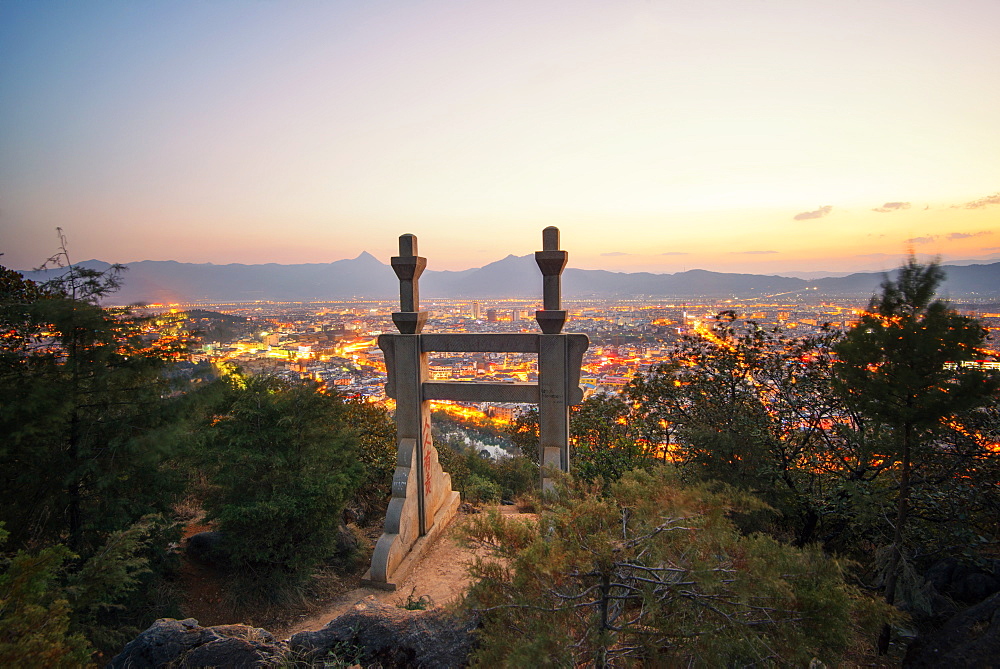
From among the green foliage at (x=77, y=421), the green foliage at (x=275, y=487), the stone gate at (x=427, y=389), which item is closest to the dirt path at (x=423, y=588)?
the stone gate at (x=427, y=389)

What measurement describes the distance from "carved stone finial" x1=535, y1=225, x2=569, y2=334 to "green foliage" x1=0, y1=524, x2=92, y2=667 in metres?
6.17

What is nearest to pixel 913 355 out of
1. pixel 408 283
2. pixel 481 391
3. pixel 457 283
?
pixel 481 391

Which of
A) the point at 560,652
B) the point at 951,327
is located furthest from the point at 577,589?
the point at 951,327

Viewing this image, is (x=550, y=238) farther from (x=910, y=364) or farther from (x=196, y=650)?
(x=196, y=650)

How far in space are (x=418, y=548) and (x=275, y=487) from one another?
2.66 metres

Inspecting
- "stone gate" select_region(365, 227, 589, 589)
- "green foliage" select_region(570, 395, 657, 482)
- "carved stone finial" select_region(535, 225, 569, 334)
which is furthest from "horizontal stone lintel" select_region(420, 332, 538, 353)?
"green foliage" select_region(570, 395, 657, 482)

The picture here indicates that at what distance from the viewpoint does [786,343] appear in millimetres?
8359

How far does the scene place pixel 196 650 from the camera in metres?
3.69

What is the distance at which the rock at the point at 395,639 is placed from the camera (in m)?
3.78

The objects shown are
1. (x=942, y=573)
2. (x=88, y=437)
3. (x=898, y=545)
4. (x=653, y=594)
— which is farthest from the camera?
(x=88, y=437)

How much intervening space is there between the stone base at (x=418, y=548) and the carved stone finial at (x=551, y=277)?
431cm

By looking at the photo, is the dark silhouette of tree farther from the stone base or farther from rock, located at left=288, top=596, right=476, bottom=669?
the stone base

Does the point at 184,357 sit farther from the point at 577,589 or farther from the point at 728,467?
the point at 728,467

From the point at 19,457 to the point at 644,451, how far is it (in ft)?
35.7
